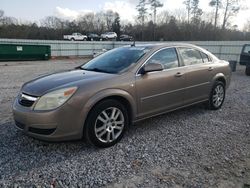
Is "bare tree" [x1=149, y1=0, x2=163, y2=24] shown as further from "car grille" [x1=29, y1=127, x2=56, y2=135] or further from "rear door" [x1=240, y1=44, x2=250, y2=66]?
"car grille" [x1=29, y1=127, x2=56, y2=135]

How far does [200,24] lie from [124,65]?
44.8 meters

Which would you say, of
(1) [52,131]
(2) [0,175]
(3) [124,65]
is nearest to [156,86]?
(3) [124,65]

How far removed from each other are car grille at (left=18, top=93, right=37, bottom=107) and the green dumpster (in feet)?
65.2

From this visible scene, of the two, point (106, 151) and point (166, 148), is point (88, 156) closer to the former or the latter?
point (106, 151)

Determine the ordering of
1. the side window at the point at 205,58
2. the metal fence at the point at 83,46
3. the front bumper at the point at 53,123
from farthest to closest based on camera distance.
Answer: the metal fence at the point at 83,46, the side window at the point at 205,58, the front bumper at the point at 53,123

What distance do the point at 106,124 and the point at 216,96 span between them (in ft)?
10.1

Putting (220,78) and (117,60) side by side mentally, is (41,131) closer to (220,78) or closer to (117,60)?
(117,60)

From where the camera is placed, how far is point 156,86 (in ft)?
13.1

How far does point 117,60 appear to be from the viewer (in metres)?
4.19

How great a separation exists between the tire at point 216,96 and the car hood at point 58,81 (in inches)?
109

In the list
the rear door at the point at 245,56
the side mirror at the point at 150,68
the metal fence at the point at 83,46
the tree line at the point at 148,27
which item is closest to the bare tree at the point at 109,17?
the tree line at the point at 148,27

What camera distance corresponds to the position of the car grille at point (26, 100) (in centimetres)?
322

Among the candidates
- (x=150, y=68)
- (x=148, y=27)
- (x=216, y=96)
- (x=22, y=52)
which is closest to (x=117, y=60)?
(x=150, y=68)

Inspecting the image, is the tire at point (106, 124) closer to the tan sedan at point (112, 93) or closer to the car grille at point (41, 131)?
the tan sedan at point (112, 93)
